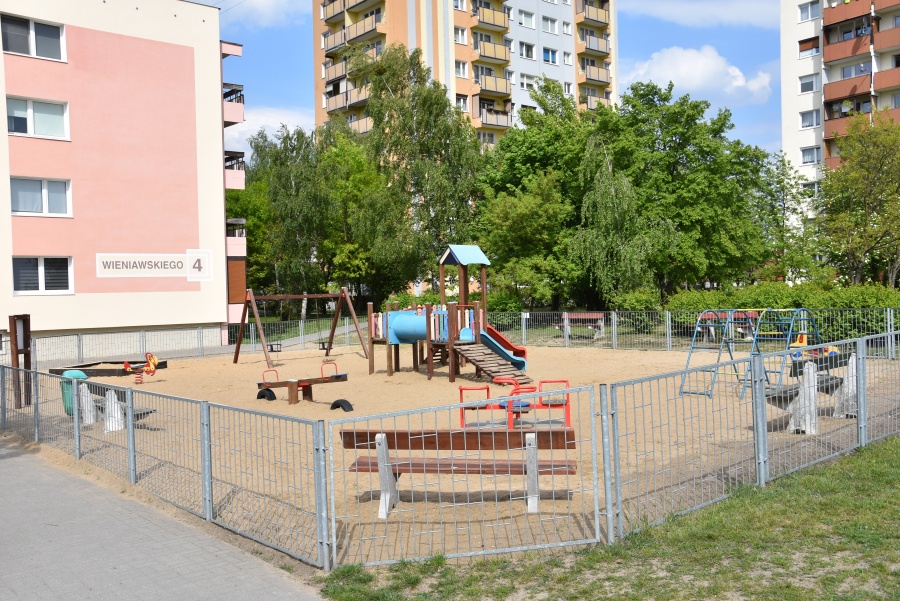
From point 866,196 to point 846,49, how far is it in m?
19.9

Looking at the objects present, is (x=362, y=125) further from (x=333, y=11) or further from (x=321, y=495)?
(x=321, y=495)

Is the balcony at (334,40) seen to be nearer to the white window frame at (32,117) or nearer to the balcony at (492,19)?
the balcony at (492,19)

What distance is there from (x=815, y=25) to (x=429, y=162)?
3077 centimetres

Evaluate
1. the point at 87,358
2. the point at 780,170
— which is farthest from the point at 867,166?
the point at 87,358

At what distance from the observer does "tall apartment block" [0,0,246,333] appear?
28.2 metres

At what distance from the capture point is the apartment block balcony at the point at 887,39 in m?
49.1

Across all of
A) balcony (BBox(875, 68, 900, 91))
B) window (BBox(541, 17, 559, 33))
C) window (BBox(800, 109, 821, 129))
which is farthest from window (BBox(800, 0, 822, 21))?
window (BBox(541, 17, 559, 33))

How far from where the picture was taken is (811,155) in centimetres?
5409

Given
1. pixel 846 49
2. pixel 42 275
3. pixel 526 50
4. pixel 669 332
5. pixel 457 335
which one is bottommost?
pixel 669 332

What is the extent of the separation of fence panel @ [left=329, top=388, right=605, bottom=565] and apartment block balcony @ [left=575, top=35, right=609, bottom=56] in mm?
60343

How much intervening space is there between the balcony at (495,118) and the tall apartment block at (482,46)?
0.24ft

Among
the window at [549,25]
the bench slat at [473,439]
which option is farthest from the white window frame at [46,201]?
the window at [549,25]

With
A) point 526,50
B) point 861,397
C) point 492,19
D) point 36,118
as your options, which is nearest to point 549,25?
point 526,50

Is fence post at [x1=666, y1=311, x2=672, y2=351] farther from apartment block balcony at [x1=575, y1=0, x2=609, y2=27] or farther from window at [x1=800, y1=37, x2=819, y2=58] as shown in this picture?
apartment block balcony at [x1=575, y1=0, x2=609, y2=27]
